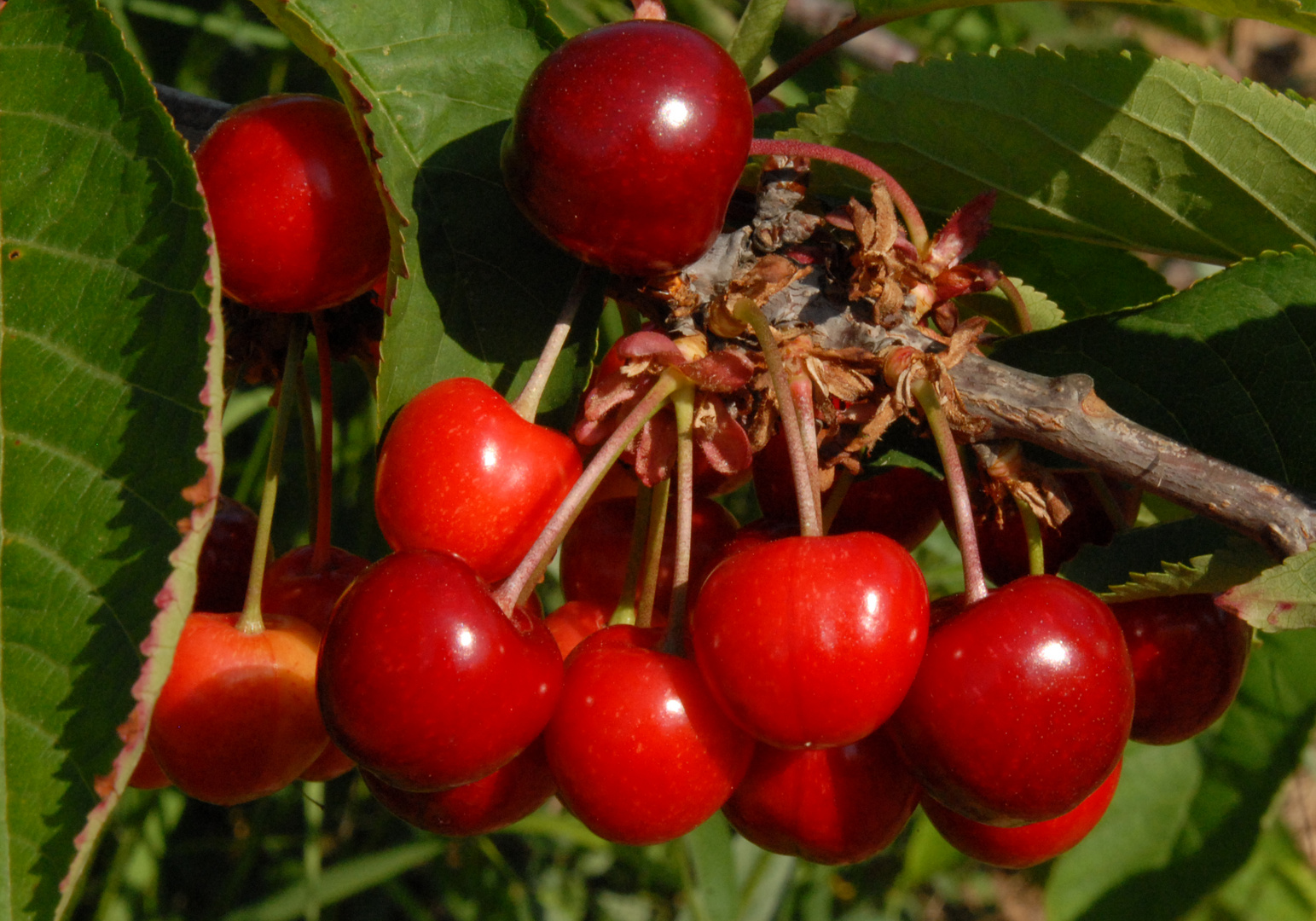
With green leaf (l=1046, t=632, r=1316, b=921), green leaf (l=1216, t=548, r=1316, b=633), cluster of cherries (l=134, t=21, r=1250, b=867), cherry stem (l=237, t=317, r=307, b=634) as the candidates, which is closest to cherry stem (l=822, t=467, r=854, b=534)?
cluster of cherries (l=134, t=21, r=1250, b=867)

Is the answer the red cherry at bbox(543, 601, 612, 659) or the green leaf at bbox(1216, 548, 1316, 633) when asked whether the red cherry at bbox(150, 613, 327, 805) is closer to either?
the red cherry at bbox(543, 601, 612, 659)

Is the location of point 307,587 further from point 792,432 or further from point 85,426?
point 792,432

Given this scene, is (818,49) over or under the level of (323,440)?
over

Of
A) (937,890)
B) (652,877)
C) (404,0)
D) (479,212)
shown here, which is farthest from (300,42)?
(937,890)

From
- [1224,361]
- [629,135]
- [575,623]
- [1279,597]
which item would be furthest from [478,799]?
[1224,361]

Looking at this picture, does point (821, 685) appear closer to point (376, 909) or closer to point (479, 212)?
point (479, 212)

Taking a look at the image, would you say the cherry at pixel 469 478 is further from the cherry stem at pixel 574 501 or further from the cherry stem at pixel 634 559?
the cherry stem at pixel 634 559
